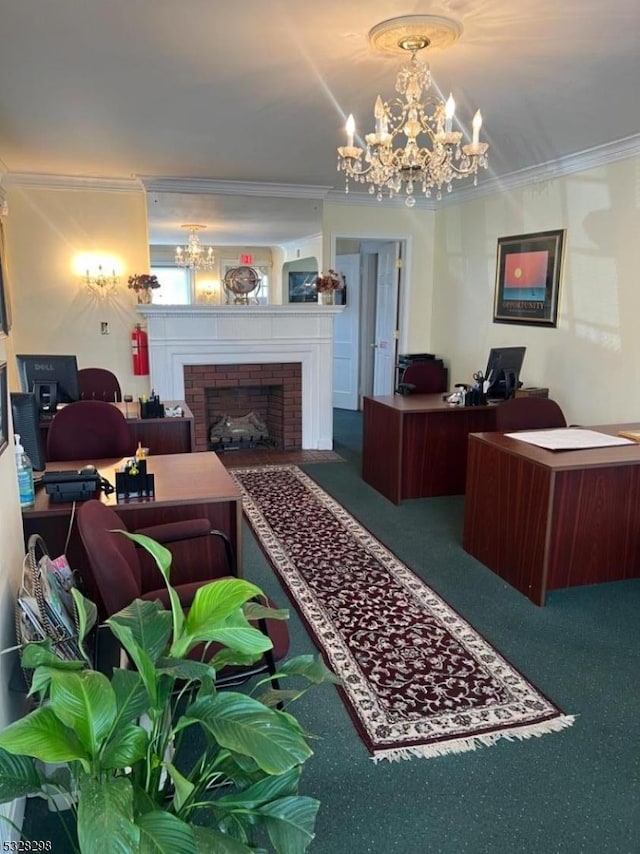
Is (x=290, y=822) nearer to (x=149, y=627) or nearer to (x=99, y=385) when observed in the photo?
(x=149, y=627)

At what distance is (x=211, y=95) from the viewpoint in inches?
129

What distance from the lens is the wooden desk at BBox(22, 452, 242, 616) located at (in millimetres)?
2375

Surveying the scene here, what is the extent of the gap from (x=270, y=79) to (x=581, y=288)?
9.73 ft

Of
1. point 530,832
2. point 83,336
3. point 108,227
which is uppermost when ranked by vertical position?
point 108,227

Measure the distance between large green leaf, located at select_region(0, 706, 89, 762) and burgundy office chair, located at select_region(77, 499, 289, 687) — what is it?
66 cm

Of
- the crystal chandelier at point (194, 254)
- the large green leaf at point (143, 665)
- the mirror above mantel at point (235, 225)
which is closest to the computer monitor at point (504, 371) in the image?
the mirror above mantel at point (235, 225)

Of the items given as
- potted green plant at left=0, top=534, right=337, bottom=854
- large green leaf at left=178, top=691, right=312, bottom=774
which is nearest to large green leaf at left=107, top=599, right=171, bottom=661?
potted green plant at left=0, top=534, right=337, bottom=854

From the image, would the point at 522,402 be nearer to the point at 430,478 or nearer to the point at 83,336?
the point at 430,478

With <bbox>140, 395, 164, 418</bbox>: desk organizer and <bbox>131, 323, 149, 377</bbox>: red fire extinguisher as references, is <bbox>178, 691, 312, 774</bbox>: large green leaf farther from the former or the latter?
<bbox>131, 323, 149, 377</bbox>: red fire extinguisher

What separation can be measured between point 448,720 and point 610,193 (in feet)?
13.0

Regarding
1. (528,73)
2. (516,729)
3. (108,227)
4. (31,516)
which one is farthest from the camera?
(108,227)

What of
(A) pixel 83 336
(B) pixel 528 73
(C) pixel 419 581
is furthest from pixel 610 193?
(A) pixel 83 336

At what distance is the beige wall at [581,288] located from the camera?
4238mm

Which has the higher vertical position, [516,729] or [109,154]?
[109,154]
